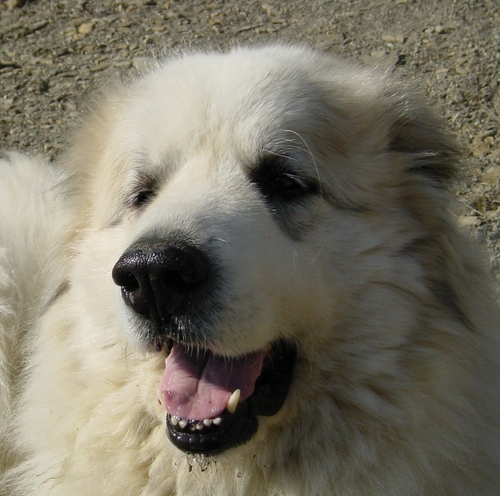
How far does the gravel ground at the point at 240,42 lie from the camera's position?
4.95 m

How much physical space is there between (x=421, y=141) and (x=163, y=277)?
128 centimetres

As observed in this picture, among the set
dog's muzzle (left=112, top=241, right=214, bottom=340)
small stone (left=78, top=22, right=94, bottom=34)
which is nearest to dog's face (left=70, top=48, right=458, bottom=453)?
dog's muzzle (left=112, top=241, right=214, bottom=340)

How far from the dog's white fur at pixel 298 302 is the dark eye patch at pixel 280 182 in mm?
37

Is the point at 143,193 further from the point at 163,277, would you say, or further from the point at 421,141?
the point at 421,141

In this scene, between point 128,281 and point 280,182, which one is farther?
point 280,182

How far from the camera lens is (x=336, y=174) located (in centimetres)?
259

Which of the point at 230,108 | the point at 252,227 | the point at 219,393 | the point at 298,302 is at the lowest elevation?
the point at 219,393

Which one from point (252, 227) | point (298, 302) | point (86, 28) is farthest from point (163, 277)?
point (86, 28)

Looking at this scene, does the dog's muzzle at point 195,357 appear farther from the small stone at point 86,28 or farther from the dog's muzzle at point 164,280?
the small stone at point 86,28

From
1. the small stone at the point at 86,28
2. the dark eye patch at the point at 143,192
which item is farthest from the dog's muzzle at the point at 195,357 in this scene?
the small stone at the point at 86,28

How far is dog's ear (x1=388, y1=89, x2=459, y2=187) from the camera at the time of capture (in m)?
2.76

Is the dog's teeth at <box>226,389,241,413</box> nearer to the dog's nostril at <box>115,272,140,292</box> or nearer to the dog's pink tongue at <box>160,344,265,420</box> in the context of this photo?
the dog's pink tongue at <box>160,344,265,420</box>

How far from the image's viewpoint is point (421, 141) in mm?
2822

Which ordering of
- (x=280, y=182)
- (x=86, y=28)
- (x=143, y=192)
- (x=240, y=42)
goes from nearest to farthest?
(x=280, y=182)
(x=143, y=192)
(x=240, y=42)
(x=86, y=28)
